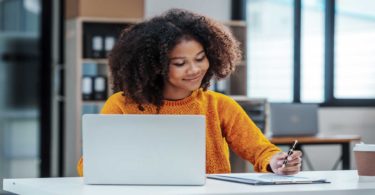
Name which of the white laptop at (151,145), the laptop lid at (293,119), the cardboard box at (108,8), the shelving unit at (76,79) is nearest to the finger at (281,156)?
the white laptop at (151,145)

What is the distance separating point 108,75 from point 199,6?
140 cm

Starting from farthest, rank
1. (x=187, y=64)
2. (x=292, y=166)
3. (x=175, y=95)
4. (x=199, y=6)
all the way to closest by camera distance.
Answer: (x=199, y=6), (x=175, y=95), (x=187, y=64), (x=292, y=166)

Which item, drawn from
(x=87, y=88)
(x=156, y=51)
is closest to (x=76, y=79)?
(x=87, y=88)

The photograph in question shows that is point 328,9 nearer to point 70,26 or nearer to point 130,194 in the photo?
point 70,26

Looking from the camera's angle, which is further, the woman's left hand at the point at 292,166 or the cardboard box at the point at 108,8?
the cardboard box at the point at 108,8

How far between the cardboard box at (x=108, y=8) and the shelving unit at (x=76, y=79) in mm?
56

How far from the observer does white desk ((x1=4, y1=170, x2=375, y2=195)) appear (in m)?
1.83

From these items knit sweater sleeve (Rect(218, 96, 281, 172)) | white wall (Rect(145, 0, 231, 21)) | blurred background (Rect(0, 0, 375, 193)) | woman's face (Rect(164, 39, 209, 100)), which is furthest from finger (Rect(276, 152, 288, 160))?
white wall (Rect(145, 0, 231, 21))

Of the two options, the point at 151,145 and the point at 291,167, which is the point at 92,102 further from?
the point at 151,145

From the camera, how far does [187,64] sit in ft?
7.91

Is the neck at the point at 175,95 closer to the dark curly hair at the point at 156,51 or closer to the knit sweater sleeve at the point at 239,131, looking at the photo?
the dark curly hair at the point at 156,51

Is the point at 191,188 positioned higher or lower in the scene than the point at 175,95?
lower

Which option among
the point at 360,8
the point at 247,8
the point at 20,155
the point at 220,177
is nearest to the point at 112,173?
the point at 220,177

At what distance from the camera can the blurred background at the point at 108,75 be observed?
6.02 m
